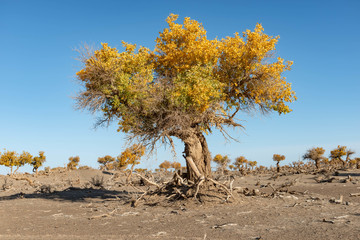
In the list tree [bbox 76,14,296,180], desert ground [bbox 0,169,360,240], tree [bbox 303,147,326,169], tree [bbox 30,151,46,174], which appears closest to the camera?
desert ground [bbox 0,169,360,240]

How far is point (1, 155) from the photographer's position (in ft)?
120

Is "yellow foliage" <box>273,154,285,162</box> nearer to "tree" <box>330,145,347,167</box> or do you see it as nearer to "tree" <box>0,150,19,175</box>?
"tree" <box>330,145,347,167</box>

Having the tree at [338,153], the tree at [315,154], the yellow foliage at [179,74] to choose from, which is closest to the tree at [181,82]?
the yellow foliage at [179,74]

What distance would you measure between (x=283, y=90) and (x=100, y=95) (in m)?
7.64

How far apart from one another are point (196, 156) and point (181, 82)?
354 centimetres

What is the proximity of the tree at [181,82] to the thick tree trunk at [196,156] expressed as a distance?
0.15 feet

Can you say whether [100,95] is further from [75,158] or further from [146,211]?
[75,158]

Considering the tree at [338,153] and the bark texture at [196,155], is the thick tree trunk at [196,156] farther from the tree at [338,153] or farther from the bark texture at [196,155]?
the tree at [338,153]

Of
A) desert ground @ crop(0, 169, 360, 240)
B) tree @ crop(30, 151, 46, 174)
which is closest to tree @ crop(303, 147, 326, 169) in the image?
desert ground @ crop(0, 169, 360, 240)

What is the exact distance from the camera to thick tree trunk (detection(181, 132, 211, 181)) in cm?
1401

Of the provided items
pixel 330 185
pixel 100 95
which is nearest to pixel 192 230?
pixel 100 95

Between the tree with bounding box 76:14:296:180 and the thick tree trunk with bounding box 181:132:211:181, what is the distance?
5 centimetres

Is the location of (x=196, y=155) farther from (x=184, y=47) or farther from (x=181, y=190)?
(x=184, y=47)

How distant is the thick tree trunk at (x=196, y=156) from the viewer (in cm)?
1401
